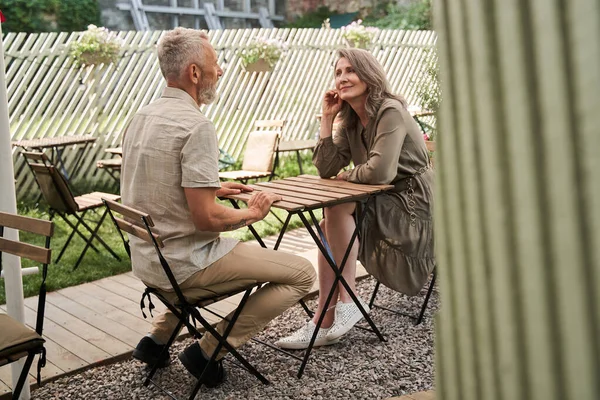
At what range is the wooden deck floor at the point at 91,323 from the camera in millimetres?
3551

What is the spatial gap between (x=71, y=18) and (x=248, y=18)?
665 cm

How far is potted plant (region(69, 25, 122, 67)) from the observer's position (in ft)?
27.3

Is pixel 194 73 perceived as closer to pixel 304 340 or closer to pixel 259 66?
pixel 304 340

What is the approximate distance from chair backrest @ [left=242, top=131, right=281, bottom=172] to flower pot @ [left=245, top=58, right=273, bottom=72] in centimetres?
307

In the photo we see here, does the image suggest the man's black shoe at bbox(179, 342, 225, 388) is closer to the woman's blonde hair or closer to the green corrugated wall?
the woman's blonde hair

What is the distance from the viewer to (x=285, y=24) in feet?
85.0

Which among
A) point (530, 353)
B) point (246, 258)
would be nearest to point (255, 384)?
point (246, 258)

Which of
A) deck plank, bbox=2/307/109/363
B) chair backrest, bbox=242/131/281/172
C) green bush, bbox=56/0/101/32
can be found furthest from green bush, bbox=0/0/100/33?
deck plank, bbox=2/307/109/363

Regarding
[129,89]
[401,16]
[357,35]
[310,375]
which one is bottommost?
[310,375]

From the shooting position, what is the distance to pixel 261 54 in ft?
32.0

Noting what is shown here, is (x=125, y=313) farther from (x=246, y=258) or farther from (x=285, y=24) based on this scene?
(x=285, y=24)

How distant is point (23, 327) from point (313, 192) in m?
1.43

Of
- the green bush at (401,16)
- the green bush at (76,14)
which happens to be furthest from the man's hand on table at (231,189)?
the green bush at (401,16)

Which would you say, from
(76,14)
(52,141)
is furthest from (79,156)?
(76,14)
